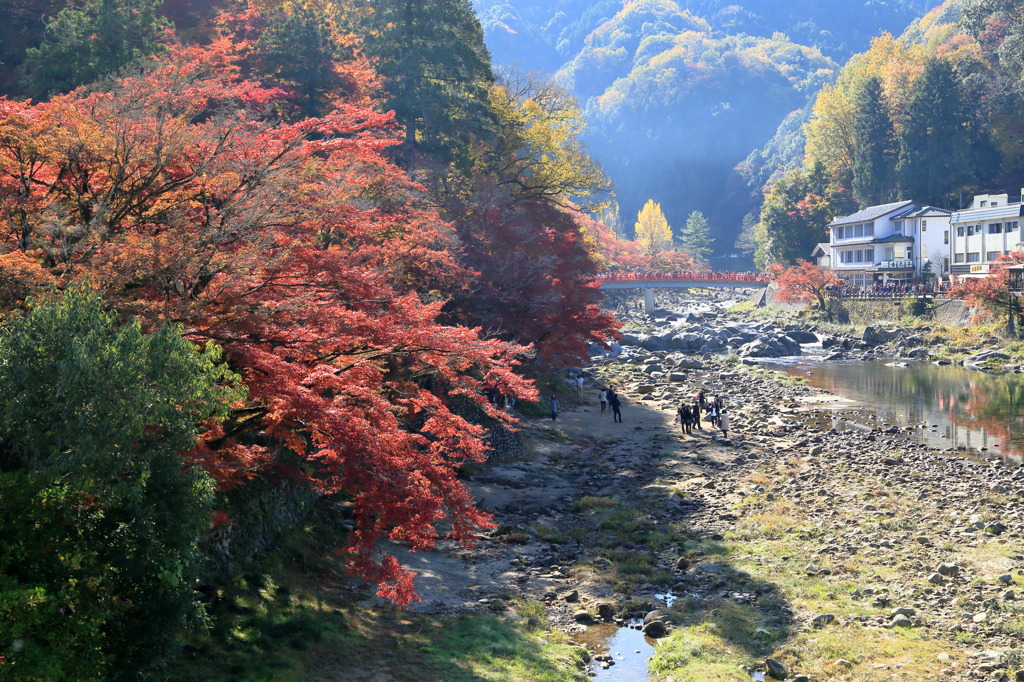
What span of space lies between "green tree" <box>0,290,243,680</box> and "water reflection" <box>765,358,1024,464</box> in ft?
74.5

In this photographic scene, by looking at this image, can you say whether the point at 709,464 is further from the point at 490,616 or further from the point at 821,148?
the point at 821,148

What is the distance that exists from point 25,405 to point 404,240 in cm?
1312

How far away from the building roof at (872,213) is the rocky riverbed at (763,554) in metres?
41.3

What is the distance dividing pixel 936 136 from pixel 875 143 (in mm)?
5085

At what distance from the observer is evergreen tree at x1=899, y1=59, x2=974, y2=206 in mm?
64250

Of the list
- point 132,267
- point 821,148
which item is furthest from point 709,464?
point 821,148

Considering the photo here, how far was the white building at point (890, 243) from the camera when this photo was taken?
194 ft

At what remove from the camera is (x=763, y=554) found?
1595 centimetres

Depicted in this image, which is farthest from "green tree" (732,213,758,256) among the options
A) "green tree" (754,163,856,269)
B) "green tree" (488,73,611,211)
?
"green tree" (488,73,611,211)

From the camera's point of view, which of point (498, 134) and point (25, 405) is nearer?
point (25, 405)

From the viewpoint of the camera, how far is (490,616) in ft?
43.1

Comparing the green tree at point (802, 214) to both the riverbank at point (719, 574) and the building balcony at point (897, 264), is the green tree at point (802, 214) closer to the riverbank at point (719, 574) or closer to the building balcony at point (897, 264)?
the building balcony at point (897, 264)

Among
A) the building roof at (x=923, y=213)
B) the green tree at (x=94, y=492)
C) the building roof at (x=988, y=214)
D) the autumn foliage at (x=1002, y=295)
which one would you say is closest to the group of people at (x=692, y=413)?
the green tree at (x=94, y=492)

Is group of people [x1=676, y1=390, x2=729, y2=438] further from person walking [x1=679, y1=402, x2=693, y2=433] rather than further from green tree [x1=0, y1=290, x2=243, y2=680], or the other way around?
green tree [x1=0, y1=290, x2=243, y2=680]
